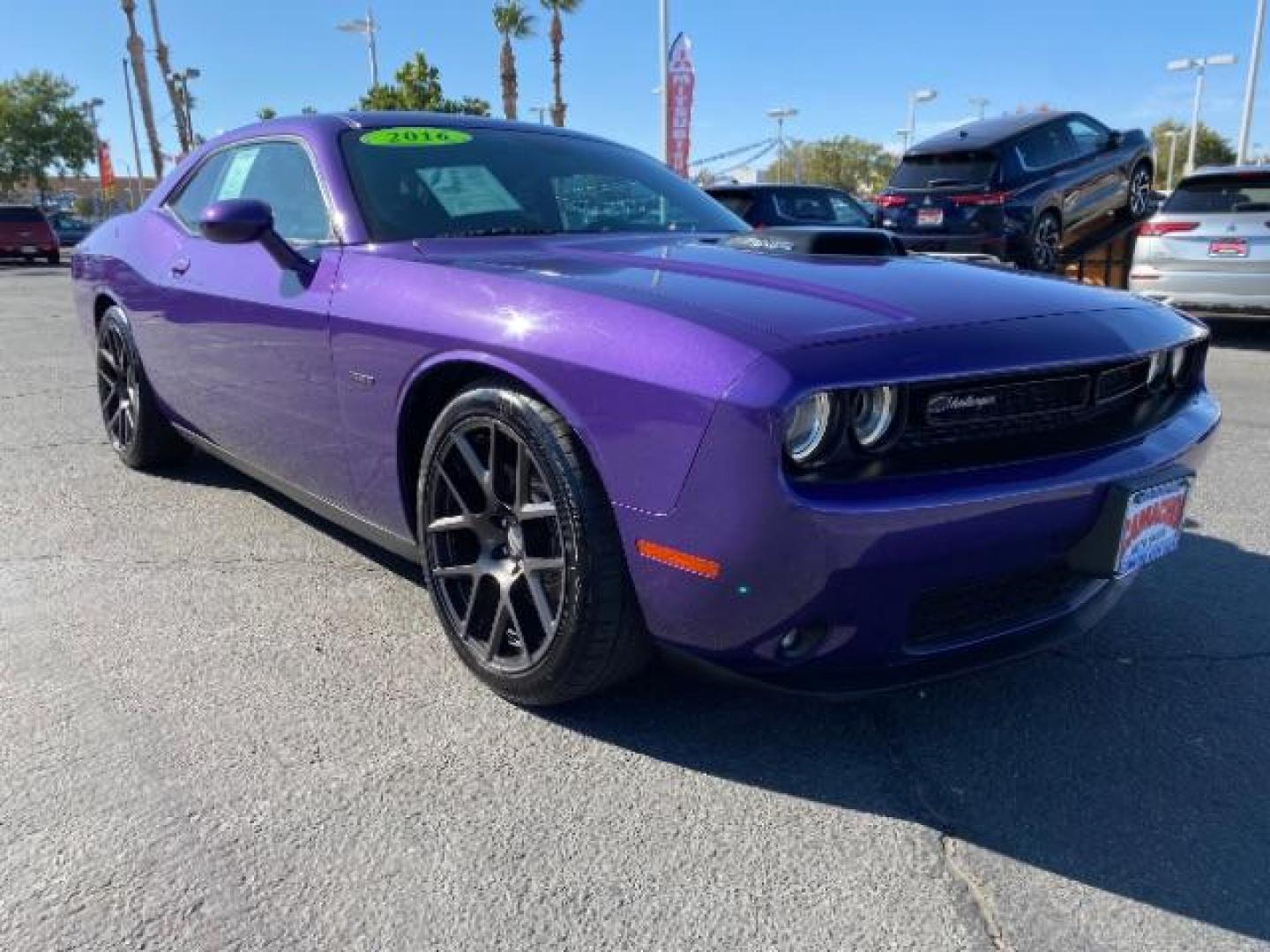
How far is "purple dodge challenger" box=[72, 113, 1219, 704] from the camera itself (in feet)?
6.14

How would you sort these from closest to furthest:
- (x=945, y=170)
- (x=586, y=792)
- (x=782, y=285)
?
(x=586, y=792)
(x=782, y=285)
(x=945, y=170)

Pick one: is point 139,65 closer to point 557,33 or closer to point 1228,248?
point 557,33

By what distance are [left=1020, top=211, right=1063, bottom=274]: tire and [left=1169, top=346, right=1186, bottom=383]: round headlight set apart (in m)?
7.39

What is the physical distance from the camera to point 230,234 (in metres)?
2.90

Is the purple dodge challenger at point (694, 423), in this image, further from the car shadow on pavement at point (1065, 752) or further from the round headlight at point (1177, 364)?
the car shadow on pavement at point (1065, 752)

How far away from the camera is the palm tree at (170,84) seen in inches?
1475

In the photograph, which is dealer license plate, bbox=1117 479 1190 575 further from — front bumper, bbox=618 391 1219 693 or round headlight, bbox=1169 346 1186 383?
round headlight, bbox=1169 346 1186 383

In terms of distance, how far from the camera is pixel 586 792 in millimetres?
2133

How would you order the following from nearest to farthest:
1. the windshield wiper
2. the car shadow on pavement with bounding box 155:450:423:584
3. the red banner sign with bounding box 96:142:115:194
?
1. the windshield wiper
2. the car shadow on pavement with bounding box 155:450:423:584
3. the red banner sign with bounding box 96:142:115:194

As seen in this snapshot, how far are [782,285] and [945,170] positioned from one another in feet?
28.6

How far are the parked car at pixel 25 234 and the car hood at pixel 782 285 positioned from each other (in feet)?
91.4

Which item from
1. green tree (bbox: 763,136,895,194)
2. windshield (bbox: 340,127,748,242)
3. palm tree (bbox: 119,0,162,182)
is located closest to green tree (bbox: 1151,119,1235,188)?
green tree (bbox: 763,136,895,194)

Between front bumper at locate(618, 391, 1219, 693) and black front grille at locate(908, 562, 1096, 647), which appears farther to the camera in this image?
black front grille at locate(908, 562, 1096, 647)

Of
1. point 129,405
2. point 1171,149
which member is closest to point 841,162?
point 1171,149
